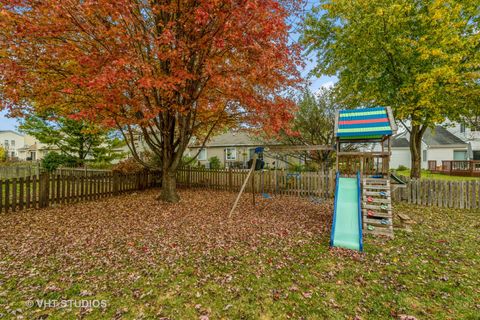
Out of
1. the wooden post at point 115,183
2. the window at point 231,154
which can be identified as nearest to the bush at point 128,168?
the wooden post at point 115,183

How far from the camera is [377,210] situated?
6793 mm

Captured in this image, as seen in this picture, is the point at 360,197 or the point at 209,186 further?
the point at 209,186

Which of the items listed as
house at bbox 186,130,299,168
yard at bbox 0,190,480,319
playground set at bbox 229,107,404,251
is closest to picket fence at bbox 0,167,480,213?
yard at bbox 0,190,480,319

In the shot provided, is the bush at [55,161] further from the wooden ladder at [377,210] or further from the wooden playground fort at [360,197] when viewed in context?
the wooden ladder at [377,210]

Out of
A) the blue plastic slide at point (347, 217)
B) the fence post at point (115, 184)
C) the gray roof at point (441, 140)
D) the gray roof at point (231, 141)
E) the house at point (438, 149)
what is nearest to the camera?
the blue plastic slide at point (347, 217)

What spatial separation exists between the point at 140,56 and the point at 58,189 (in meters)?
5.92

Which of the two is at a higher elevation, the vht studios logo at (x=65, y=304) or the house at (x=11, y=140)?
the house at (x=11, y=140)

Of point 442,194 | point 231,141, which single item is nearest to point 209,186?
point 442,194

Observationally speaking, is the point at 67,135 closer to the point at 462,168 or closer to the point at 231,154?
the point at 231,154

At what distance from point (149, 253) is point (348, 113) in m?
7.18

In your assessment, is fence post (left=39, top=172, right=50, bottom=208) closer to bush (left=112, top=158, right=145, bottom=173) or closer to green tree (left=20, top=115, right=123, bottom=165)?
bush (left=112, top=158, right=145, bottom=173)

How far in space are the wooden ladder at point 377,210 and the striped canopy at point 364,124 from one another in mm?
1436

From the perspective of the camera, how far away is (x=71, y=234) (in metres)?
5.53

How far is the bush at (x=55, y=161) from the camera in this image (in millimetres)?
17109
